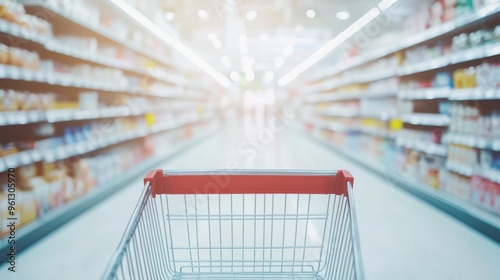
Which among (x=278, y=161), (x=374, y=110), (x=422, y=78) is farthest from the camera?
(x=278, y=161)

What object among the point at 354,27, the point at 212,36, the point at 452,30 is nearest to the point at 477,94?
the point at 452,30

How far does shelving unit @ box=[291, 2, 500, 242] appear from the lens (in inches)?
97.7

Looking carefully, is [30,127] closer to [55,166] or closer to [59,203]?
[55,166]

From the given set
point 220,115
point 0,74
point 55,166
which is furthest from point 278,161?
point 220,115

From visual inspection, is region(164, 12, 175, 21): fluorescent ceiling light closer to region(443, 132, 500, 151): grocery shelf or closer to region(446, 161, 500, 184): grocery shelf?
region(443, 132, 500, 151): grocery shelf

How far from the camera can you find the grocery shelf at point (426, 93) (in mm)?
3015

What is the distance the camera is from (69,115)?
111 inches

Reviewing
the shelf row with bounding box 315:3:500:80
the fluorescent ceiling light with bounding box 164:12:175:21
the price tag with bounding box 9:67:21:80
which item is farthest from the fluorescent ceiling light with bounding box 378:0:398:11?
the fluorescent ceiling light with bounding box 164:12:175:21

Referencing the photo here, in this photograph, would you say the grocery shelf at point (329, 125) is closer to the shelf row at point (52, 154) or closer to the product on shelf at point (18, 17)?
the shelf row at point (52, 154)

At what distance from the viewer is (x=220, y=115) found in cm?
1415

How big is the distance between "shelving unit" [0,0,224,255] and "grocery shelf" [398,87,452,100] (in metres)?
3.75

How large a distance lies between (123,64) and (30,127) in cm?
158

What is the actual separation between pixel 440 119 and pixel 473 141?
1.90 feet

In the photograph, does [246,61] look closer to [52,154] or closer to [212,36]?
[212,36]
